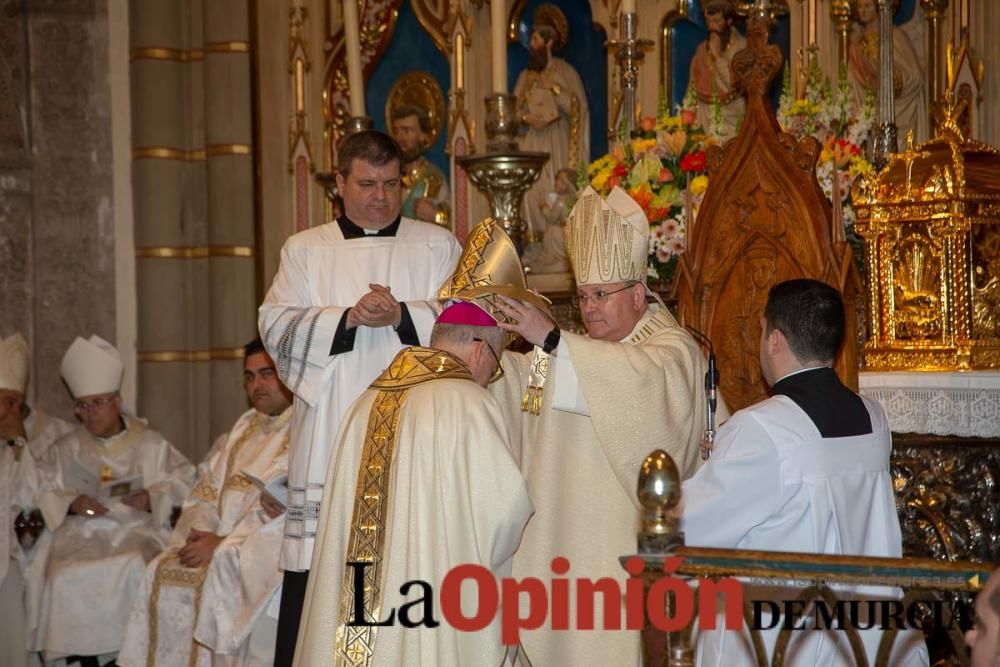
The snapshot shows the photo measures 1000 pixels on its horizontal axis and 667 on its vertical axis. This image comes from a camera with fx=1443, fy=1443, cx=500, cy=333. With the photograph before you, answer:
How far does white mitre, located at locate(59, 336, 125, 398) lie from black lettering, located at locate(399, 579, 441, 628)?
455 cm

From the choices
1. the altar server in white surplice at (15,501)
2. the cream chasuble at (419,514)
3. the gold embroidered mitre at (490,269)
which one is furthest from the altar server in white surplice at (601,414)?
the altar server in white surplice at (15,501)

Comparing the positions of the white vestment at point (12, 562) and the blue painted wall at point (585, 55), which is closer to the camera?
the white vestment at point (12, 562)

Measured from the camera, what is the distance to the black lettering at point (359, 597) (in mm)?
4027

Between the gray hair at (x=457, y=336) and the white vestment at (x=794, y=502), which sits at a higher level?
the gray hair at (x=457, y=336)

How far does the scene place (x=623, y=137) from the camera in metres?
6.45

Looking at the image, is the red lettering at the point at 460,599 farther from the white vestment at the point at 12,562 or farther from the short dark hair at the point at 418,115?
the short dark hair at the point at 418,115

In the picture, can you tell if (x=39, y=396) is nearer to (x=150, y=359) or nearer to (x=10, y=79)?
(x=150, y=359)

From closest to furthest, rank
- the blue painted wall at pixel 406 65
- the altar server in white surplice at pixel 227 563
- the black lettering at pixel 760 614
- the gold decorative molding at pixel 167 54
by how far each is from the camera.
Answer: the black lettering at pixel 760 614 < the altar server in white surplice at pixel 227 563 < the blue painted wall at pixel 406 65 < the gold decorative molding at pixel 167 54

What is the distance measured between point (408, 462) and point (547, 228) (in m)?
3.74

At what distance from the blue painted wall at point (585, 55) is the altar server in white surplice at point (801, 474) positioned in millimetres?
3752

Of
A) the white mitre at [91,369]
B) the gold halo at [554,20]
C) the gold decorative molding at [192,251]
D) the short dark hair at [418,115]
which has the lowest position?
the white mitre at [91,369]

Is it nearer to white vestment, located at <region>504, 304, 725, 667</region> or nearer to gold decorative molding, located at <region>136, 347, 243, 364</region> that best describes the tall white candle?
white vestment, located at <region>504, 304, 725, 667</region>

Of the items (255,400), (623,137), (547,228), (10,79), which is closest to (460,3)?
(547,228)

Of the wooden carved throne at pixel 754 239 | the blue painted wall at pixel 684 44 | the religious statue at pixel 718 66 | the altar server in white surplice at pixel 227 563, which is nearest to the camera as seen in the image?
the wooden carved throne at pixel 754 239
